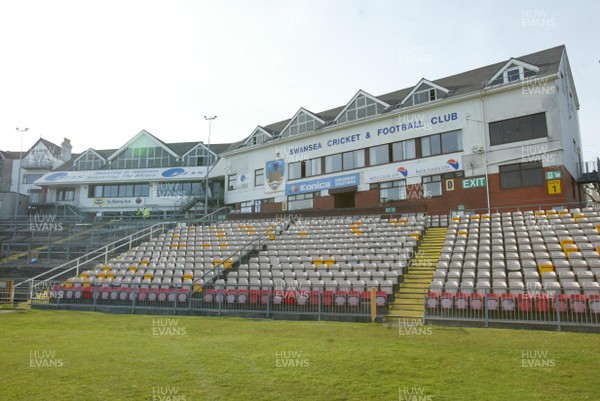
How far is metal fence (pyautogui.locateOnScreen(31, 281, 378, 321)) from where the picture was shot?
596 inches

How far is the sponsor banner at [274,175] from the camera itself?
3816 cm

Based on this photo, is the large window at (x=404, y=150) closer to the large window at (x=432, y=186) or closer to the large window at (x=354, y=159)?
the large window at (x=432, y=186)

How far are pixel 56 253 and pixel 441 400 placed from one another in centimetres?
2971

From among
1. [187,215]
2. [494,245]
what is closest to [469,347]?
[494,245]

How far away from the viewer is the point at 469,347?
9969mm

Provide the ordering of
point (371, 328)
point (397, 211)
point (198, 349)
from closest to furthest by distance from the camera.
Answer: point (198, 349) < point (371, 328) < point (397, 211)

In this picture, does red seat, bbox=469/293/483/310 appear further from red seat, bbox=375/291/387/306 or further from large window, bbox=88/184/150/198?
large window, bbox=88/184/150/198

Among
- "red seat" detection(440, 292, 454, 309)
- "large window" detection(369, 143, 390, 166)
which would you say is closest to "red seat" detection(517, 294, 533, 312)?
"red seat" detection(440, 292, 454, 309)

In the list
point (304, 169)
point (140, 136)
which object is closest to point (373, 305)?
point (304, 169)

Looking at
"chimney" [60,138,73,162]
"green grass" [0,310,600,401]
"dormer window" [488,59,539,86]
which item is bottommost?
"green grass" [0,310,600,401]

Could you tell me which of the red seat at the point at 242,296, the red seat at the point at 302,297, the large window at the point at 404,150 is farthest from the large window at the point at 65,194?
the red seat at the point at 302,297

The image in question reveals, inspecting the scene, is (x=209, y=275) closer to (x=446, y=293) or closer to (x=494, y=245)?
(x=446, y=293)

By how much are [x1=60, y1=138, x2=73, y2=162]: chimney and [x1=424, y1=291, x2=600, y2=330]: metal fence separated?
62.4 m

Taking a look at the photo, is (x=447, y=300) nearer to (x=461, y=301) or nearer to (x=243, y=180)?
(x=461, y=301)
